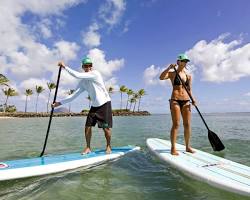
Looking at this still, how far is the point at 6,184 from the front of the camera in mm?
4512

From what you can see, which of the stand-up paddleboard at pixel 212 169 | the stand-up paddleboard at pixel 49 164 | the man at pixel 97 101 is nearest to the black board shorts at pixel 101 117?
the man at pixel 97 101

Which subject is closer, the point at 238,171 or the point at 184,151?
the point at 238,171

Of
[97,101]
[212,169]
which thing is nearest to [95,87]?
[97,101]

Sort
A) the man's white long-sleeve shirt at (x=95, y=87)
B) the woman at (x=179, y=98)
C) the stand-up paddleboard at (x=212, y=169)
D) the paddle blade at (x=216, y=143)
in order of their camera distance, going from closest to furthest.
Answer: the stand-up paddleboard at (x=212, y=169) → the woman at (x=179, y=98) → the man's white long-sleeve shirt at (x=95, y=87) → the paddle blade at (x=216, y=143)

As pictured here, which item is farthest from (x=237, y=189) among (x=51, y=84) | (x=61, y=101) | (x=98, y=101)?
(x=51, y=84)

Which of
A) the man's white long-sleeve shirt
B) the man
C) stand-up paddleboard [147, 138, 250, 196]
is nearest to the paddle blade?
stand-up paddleboard [147, 138, 250, 196]

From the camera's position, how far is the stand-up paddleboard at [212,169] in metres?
3.58

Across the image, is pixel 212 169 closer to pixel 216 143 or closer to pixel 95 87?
pixel 216 143

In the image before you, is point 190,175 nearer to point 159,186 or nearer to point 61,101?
point 159,186

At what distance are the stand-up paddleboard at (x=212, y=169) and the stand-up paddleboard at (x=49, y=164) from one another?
1288 mm

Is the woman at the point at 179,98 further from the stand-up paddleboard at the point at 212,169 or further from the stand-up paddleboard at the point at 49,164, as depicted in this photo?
the stand-up paddleboard at the point at 49,164

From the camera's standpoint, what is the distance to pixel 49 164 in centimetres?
505

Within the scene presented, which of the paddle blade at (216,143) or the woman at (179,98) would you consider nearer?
the woman at (179,98)

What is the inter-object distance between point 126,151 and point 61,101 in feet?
6.60
